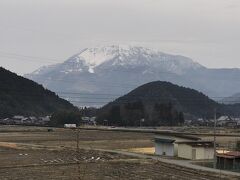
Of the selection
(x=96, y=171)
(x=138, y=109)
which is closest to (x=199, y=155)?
(x=96, y=171)

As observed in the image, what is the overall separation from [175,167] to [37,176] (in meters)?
14.1

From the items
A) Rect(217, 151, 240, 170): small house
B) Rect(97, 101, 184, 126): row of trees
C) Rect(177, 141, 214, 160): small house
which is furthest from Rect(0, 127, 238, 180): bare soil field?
Rect(97, 101, 184, 126): row of trees

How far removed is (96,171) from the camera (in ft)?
149

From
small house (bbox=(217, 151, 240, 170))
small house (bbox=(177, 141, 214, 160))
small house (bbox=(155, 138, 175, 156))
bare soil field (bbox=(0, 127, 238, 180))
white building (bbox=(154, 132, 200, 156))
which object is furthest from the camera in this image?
small house (bbox=(155, 138, 175, 156))

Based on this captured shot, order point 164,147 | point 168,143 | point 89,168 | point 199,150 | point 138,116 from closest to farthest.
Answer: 1. point 89,168
2. point 199,150
3. point 168,143
4. point 164,147
5. point 138,116

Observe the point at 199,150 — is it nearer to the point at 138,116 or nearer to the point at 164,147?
the point at 164,147

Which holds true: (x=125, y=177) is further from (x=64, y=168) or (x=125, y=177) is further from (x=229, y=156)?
(x=229, y=156)

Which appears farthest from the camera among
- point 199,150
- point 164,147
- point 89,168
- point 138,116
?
point 138,116

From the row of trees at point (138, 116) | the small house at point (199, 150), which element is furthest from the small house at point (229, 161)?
the row of trees at point (138, 116)

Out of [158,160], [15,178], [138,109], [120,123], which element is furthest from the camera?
[138,109]

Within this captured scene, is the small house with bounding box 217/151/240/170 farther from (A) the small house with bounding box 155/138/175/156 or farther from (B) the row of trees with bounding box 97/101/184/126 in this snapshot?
(B) the row of trees with bounding box 97/101/184/126

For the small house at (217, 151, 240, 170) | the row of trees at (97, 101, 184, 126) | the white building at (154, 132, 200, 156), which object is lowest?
the small house at (217, 151, 240, 170)

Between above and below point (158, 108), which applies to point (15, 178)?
below

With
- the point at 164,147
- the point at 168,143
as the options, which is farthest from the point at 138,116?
the point at 168,143
